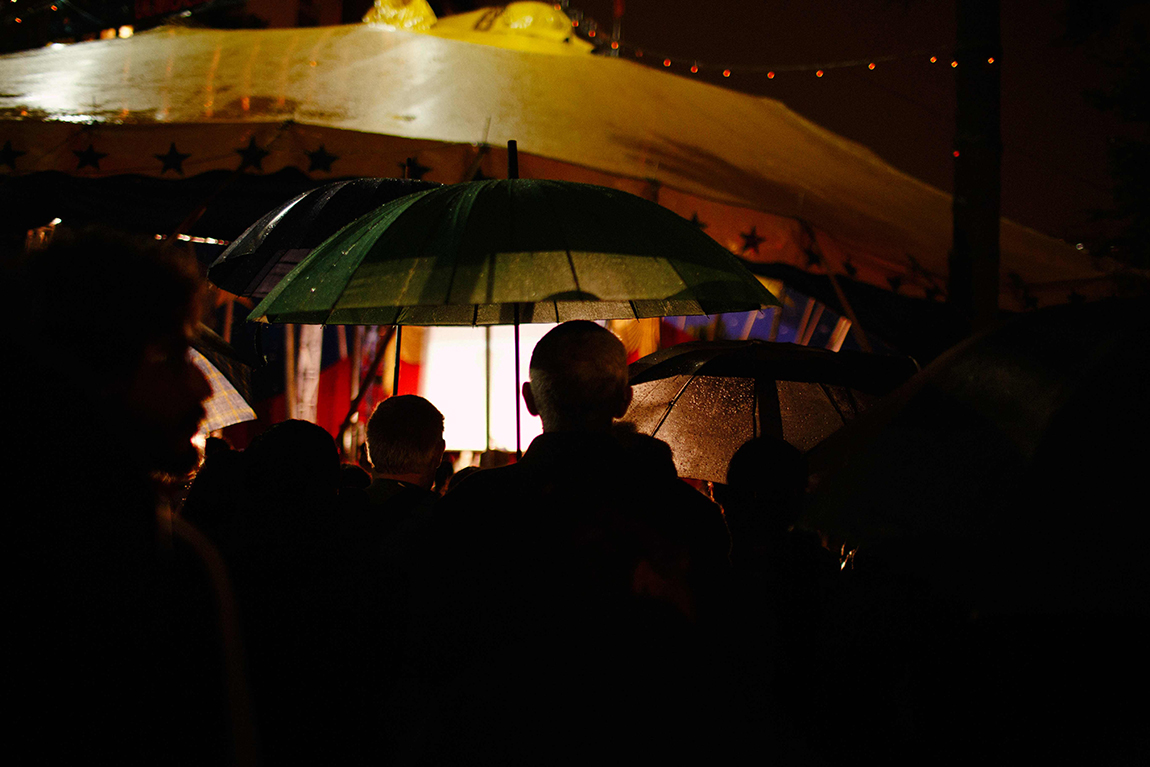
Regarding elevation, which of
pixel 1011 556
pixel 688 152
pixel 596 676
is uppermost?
pixel 688 152

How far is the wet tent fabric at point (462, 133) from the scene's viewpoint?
5777mm

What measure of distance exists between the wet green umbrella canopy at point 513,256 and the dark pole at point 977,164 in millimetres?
4726

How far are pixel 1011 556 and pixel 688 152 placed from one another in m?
5.93

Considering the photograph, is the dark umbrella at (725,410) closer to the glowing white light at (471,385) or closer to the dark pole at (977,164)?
the glowing white light at (471,385)

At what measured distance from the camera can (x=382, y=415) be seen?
306 centimetres

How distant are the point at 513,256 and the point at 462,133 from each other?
3852mm

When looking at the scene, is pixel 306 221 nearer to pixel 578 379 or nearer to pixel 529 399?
pixel 529 399

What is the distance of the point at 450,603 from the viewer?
174cm

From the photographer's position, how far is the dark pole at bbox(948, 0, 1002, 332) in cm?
682

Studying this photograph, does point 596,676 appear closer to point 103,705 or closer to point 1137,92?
point 103,705

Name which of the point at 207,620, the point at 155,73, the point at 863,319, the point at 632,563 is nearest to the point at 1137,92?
the point at 863,319

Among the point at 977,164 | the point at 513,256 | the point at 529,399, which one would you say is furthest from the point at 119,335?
the point at 977,164

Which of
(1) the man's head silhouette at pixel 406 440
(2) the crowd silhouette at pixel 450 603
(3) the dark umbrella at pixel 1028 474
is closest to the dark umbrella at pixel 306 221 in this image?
(1) the man's head silhouette at pixel 406 440

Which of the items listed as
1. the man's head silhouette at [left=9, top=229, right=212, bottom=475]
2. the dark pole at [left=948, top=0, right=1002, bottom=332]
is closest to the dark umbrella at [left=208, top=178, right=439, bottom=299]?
the man's head silhouette at [left=9, top=229, right=212, bottom=475]
